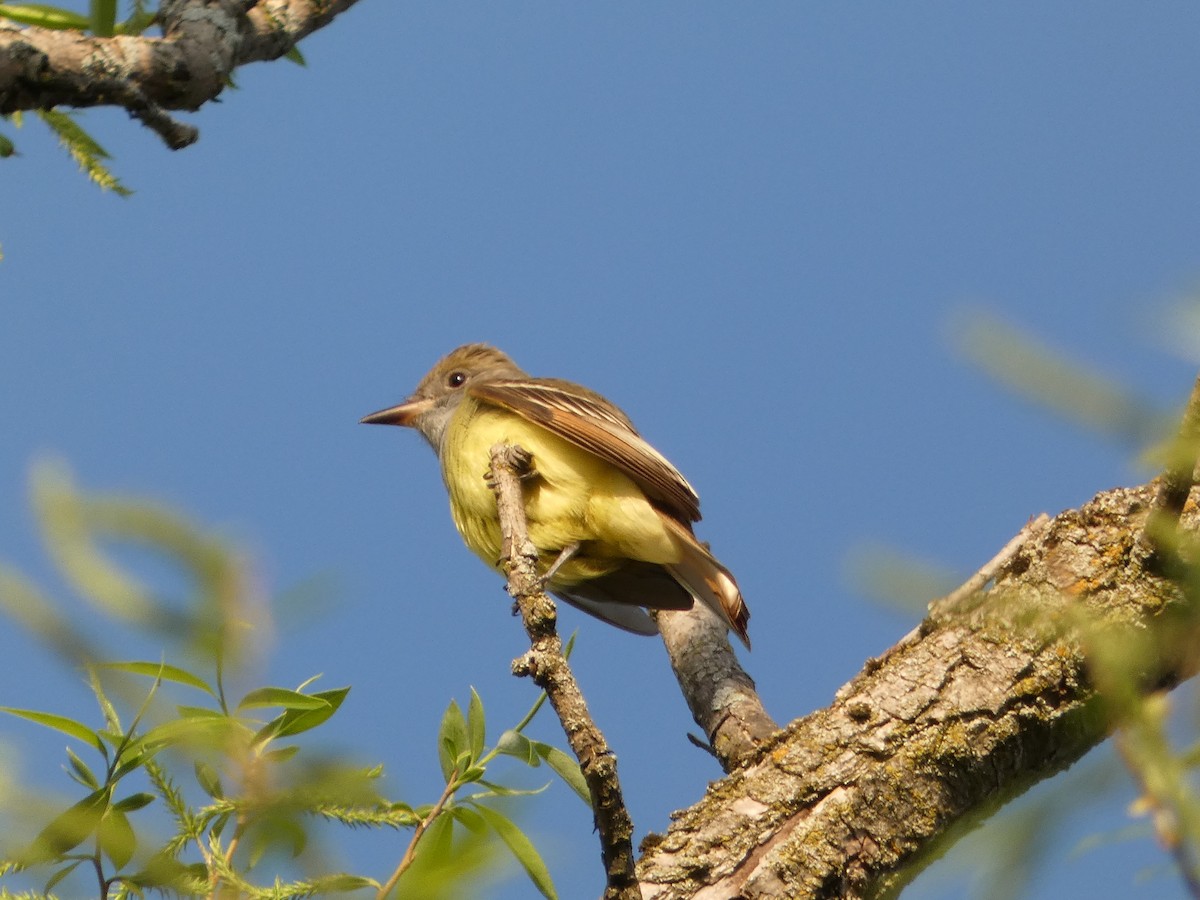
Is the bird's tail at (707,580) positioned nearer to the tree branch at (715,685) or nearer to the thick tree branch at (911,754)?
the tree branch at (715,685)

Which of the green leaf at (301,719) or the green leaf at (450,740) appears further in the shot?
the green leaf at (450,740)

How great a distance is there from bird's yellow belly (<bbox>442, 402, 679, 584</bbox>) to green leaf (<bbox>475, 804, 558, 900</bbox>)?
3739mm

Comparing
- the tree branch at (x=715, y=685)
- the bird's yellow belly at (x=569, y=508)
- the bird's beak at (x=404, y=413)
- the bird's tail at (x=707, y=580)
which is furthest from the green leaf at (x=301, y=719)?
the bird's beak at (x=404, y=413)

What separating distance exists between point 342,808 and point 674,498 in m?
4.62

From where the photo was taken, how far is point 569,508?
21.4ft

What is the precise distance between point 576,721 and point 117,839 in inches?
56.8

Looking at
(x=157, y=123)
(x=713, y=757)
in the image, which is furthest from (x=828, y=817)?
(x=157, y=123)

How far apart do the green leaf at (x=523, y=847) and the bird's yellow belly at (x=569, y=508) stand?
374cm

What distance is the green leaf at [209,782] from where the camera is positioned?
6.98 feet

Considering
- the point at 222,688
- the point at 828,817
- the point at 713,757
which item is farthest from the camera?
the point at 713,757

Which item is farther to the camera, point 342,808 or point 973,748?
point 973,748

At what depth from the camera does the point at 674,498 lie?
6.54 metres

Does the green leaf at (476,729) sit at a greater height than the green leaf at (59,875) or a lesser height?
greater

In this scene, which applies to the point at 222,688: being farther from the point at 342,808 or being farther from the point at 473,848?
the point at 473,848
